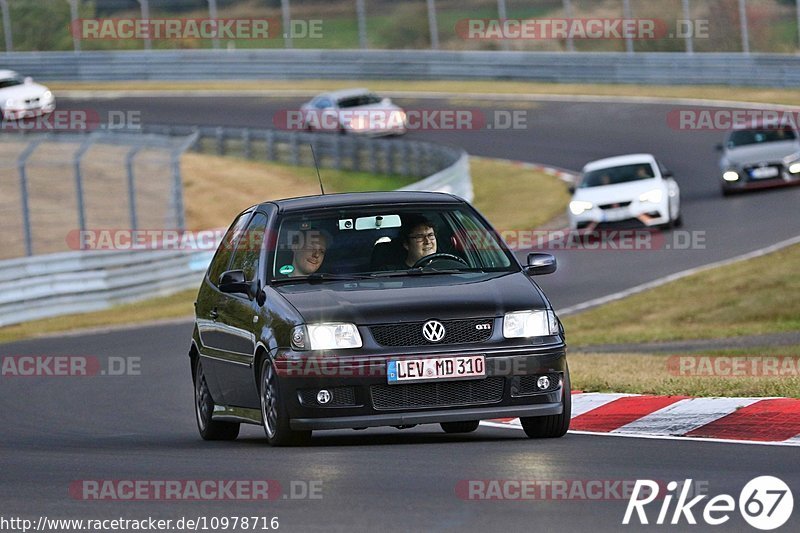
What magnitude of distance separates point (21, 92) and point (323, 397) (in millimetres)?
44603

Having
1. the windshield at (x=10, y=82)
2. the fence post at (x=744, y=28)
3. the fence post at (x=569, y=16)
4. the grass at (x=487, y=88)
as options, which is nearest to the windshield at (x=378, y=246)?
the grass at (x=487, y=88)

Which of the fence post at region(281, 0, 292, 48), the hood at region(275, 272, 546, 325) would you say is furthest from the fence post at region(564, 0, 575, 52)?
the hood at region(275, 272, 546, 325)

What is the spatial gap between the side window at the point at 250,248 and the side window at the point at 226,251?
0.15 metres

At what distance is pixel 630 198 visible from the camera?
90.4 ft

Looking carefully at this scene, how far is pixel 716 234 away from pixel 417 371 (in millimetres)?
18922

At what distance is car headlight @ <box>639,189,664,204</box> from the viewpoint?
90.3ft

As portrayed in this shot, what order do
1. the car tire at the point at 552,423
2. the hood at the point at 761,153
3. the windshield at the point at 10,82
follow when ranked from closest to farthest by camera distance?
the car tire at the point at 552,423 < the hood at the point at 761,153 < the windshield at the point at 10,82

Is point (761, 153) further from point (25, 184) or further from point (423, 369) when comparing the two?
point (423, 369)

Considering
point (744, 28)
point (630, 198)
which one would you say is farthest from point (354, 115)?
point (630, 198)

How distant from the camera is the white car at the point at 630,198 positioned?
27578 millimetres

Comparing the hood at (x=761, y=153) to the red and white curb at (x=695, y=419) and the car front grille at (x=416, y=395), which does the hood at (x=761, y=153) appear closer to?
the red and white curb at (x=695, y=419)

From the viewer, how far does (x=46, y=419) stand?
13.2m

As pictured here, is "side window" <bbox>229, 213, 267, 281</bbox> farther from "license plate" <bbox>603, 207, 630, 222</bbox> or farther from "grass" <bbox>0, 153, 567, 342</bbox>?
"grass" <bbox>0, 153, 567, 342</bbox>

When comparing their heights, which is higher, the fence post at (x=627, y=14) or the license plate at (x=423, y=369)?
the license plate at (x=423, y=369)
